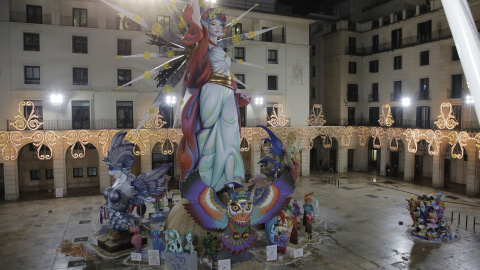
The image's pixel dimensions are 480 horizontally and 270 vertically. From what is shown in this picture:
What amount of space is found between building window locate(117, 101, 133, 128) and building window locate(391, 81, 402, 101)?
86.8ft

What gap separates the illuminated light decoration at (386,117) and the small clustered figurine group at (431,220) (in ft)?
55.7

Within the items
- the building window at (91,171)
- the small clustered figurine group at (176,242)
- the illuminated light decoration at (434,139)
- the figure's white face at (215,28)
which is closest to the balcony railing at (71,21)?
the building window at (91,171)

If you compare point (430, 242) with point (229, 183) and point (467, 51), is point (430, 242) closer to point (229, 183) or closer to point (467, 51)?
point (229, 183)

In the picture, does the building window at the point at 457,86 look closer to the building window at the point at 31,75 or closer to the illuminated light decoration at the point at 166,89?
the illuminated light decoration at the point at 166,89

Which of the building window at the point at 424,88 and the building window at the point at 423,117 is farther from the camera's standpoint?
the building window at the point at 424,88

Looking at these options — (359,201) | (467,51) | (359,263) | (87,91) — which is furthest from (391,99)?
(467,51)

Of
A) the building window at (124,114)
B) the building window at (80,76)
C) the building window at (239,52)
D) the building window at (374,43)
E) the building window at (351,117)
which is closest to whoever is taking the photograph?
the building window at (80,76)

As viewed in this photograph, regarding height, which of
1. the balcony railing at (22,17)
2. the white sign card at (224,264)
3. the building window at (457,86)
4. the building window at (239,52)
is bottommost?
the white sign card at (224,264)

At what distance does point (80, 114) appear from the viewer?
30125 mm

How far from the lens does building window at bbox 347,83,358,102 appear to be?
4112 cm

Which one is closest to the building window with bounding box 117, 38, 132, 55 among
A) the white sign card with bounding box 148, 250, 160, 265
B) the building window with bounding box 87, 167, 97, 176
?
the building window with bounding box 87, 167, 97, 176

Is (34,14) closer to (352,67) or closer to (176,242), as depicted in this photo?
(176,242)

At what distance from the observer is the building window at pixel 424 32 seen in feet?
112

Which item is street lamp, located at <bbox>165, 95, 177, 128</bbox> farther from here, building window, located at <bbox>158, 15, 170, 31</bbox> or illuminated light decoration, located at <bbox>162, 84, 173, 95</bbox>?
illuminated light decoration, located at <bbox>162, 84, 173, 95</bbox>
